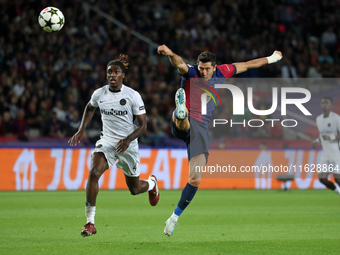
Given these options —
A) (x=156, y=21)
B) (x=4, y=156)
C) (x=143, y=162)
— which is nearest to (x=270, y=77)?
(x=156, y=21)

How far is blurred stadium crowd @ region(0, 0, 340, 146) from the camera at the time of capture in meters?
18.4

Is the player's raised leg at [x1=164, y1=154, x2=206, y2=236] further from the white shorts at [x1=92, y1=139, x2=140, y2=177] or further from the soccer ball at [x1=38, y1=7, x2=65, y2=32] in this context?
the soccer ball at [x1=38, y1=7, x2=65, y2=32]

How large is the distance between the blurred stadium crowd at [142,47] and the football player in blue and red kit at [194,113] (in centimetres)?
952

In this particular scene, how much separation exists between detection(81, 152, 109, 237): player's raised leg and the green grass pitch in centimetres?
23

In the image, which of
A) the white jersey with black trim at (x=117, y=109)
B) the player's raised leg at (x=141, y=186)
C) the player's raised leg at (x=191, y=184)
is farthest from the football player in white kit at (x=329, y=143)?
the white jersey with black trim at (x=117, y=109)

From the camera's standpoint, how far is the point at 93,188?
843 centimetres

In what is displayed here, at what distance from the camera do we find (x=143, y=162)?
18.3 metres

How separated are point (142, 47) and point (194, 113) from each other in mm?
13150

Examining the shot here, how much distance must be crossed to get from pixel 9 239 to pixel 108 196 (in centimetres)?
793

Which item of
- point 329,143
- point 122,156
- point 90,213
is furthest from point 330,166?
point 90,213

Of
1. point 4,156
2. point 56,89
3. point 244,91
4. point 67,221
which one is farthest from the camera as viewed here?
point 244,91

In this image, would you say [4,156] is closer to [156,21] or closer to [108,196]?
[108,196]

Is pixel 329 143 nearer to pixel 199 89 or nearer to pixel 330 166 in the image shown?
pixel 330 166

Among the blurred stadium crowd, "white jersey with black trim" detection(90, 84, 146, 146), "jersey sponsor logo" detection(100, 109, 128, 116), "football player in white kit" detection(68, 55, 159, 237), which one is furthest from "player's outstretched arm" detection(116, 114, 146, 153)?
the blurred stadium crowd
